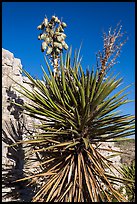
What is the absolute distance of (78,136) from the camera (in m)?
3.65

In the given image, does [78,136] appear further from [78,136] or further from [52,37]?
[52,37]

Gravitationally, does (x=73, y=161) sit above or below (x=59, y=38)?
below

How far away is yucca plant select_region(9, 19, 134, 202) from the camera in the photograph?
3.33 metres

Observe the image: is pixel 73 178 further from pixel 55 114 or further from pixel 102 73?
pixel 102 73

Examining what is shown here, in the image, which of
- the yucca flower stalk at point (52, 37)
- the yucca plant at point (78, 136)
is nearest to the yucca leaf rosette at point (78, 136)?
the yucca plant at point (78, 136)

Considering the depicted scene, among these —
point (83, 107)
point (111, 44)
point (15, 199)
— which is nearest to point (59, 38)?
point (111, 44)

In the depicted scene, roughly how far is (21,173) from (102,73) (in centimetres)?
310

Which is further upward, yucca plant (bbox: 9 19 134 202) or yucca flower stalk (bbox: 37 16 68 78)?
yucca flower stalk (bbox: 37 16 68 78)

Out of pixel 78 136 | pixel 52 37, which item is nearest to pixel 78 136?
pixel 78 136

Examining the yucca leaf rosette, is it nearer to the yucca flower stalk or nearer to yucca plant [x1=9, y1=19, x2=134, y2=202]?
yucca plant [x1=9, y1=19, x2=134, y2=202]

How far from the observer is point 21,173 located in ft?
17.9

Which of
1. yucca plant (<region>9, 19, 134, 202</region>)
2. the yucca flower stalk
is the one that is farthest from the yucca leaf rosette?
the yucca flower stalk

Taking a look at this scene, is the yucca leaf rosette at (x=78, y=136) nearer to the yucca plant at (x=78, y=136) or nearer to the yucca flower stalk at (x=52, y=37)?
the yucca plant at (x=78, y=136)

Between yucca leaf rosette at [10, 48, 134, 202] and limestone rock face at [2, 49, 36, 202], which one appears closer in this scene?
yucca leaf rosette at [10, 48, 134, 202]
